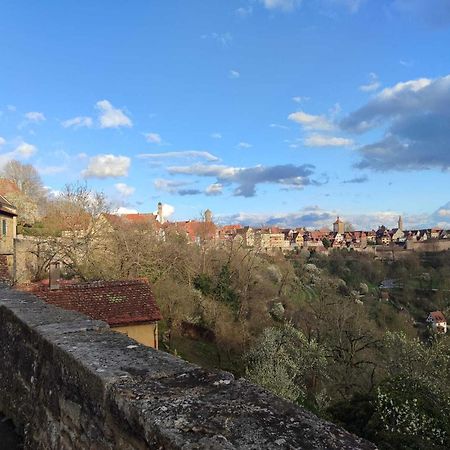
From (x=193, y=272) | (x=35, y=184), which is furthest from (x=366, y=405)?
(x=35, y=184)

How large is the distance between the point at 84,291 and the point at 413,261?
66816mm

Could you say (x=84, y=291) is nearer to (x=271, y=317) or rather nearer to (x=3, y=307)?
(x=3, y=307)

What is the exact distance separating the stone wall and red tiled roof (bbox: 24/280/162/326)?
40.7 ft

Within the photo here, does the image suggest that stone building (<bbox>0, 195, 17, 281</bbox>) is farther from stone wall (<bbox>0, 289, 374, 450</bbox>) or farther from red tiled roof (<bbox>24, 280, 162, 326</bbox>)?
stone wall (<bbox>0, 289, 374, 450</bbox>)

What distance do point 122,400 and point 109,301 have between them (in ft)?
49.3

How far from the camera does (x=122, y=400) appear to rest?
1.99m

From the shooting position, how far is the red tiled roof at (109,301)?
615 inches

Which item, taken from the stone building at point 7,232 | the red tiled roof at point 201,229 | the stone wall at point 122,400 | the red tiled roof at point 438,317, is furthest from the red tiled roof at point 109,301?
the red tiled roof at point 438,317

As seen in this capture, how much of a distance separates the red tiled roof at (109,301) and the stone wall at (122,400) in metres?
12.4

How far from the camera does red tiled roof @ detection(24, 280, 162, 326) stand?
15.6m

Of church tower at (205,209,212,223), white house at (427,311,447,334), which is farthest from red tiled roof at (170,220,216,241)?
white house at (427,311,447,334)

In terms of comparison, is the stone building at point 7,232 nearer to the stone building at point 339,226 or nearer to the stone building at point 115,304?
the stone building at point 115,304

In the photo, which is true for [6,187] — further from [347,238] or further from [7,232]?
[347,238]

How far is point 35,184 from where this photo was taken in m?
55.3
